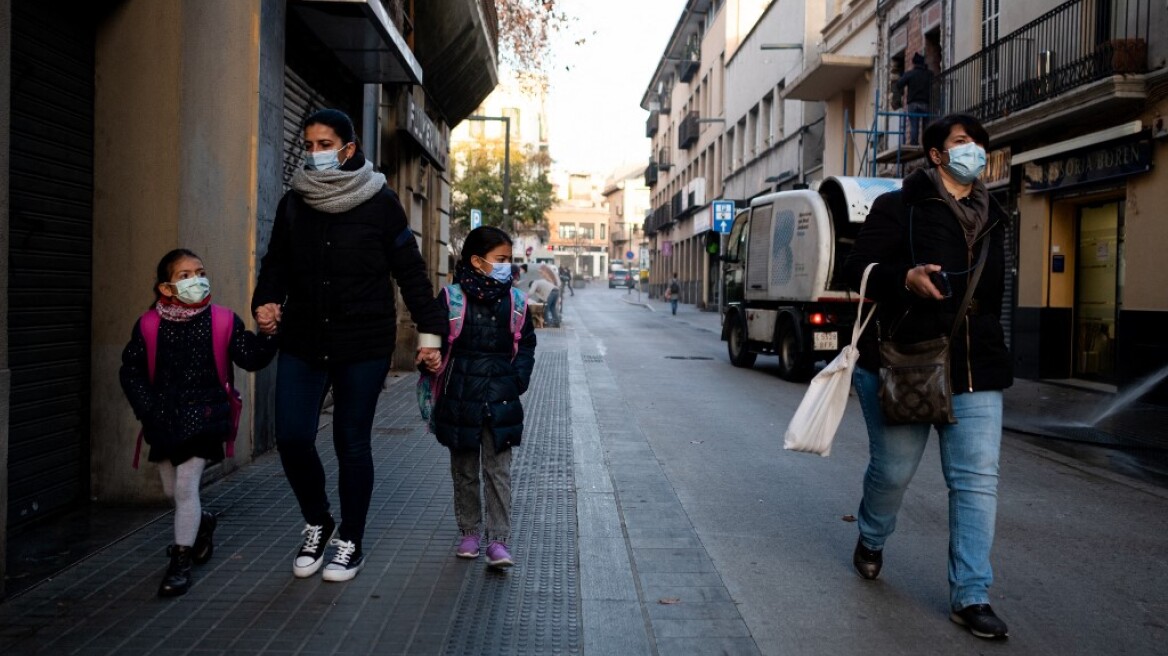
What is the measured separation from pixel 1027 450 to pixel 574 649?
A: 6383mm

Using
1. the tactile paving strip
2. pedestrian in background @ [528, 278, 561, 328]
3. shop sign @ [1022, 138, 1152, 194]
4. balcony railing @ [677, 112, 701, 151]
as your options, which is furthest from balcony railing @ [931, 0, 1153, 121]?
balcony railing @ [677, 112, 701, 151]

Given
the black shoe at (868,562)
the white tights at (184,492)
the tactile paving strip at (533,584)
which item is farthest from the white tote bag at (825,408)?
the white tights at (184,492)

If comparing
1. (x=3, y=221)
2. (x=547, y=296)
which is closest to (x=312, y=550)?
(x=3, y=221)

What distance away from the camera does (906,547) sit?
17.7 feet

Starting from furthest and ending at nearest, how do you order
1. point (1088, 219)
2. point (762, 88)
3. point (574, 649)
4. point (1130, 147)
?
point (762, 88) → point (1088, 219) → point (1130, 147) → point (574, 649)

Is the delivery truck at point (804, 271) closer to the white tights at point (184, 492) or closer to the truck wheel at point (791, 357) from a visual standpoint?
the truck wheel at point (791, 357)

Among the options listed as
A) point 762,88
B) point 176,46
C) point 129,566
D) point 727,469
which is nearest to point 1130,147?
point 727,469

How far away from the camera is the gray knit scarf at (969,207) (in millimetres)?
4184

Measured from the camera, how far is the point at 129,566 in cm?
467

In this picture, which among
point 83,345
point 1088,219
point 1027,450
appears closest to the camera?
point 83,345

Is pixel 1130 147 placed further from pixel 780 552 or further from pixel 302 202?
pixel 302 202

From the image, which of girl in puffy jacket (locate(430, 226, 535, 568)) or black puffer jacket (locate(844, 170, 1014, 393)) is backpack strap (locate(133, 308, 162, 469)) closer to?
girl in puffy jacket (locate(430, 226, 535, 568))

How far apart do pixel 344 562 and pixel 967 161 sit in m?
3.06

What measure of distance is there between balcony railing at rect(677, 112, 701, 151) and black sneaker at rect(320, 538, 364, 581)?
152 ft
